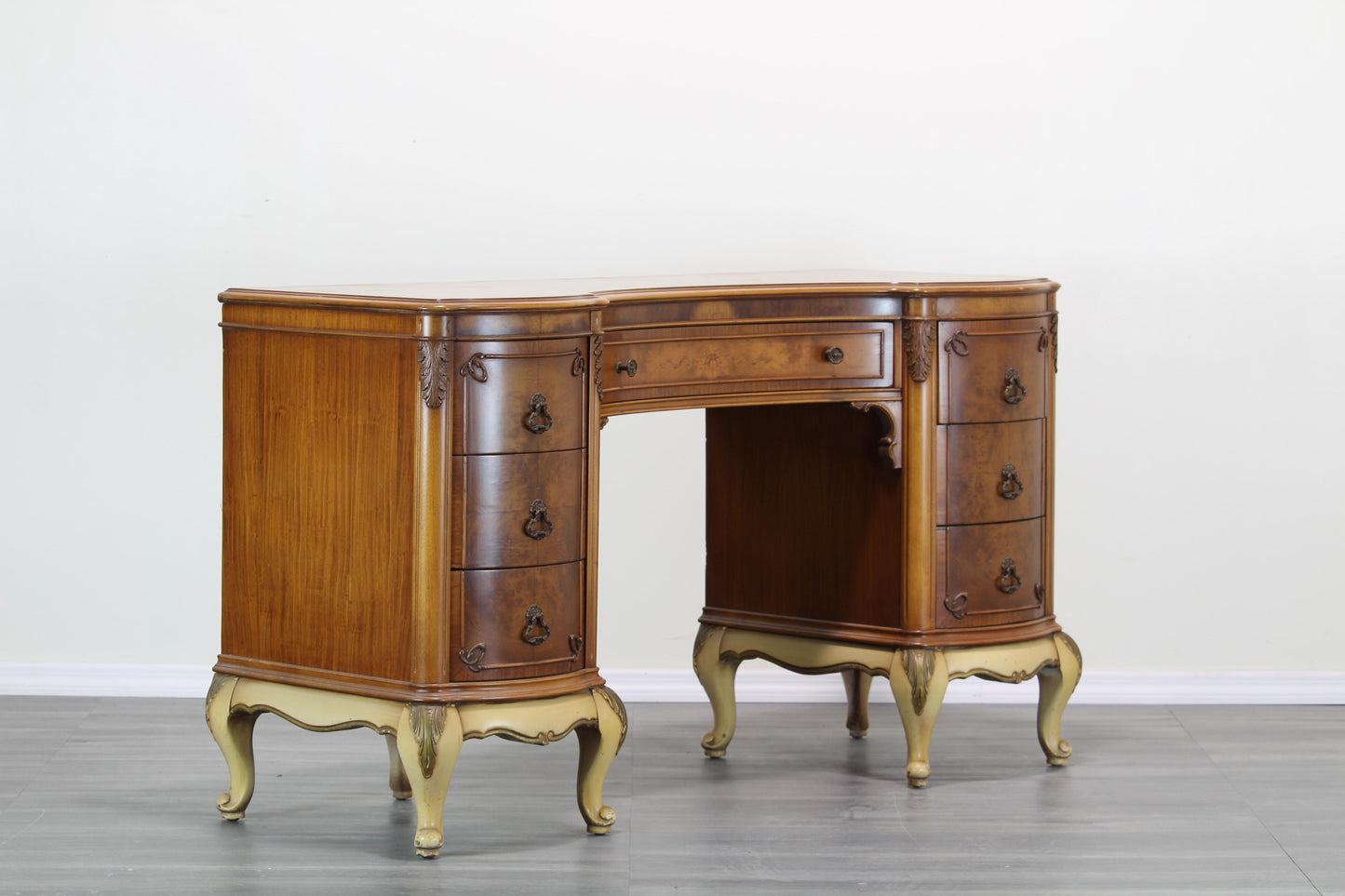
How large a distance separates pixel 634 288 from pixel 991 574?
3.14ft

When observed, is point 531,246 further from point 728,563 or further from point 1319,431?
point 1319,431

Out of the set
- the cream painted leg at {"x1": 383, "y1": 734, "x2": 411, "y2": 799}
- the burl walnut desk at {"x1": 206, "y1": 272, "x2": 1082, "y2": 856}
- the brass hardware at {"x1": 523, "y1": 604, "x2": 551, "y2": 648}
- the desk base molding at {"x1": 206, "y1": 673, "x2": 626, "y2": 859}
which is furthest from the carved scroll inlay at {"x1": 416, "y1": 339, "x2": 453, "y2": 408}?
the cream painted leg at {"x1": 383, "y1": 734, "x2": 411, "y2": 799}

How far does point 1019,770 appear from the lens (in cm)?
347

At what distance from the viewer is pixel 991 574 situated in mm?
3383

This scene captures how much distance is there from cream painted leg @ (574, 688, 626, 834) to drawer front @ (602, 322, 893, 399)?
21.0 inches

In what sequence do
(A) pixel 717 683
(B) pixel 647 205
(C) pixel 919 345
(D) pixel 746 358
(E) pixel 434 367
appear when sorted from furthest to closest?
(B) pixel 647 205 < (A) pixel 717 683 < (C) pixel 919 345 < (D) pixel 746 358 < (E) pixel 434 367

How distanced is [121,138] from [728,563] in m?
1.73

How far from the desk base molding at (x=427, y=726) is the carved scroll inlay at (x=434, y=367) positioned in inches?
19.8

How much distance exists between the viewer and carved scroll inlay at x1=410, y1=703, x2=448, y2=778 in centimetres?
278

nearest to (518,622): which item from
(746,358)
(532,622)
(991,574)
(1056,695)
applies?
(532,622)

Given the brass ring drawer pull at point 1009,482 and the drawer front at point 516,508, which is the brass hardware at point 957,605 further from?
the drawer front at point 516,508

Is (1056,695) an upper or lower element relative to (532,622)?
lower

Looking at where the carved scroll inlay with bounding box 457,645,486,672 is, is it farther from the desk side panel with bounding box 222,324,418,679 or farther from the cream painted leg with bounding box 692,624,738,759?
the cream painted leg with bounding box 692,624,738,759

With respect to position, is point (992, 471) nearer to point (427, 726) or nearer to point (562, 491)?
point (562, 491)
